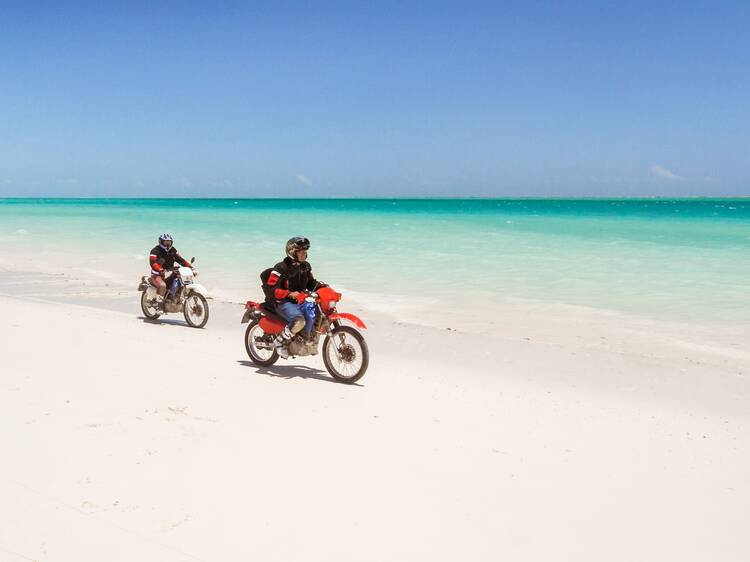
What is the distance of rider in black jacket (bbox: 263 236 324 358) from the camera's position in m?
6.89

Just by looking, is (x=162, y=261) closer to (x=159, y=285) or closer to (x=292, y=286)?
(x=159, y=285)

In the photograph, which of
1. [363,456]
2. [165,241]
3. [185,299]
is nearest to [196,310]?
[185,299]

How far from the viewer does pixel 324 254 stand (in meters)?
25.2

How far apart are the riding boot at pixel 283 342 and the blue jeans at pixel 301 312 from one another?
0.64ft

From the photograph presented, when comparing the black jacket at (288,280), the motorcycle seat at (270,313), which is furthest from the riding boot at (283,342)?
the black jacket at (288,280)

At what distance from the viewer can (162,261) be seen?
10844mm

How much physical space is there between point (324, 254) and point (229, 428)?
2030 cm

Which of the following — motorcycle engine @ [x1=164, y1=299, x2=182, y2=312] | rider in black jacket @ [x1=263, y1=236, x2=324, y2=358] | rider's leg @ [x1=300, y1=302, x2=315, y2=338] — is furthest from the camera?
motorcycle engine @ [x1=164, y1=299, x2=182, y2=312]

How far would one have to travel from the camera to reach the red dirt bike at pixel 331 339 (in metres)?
6.86

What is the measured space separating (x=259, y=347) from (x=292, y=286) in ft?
3.50

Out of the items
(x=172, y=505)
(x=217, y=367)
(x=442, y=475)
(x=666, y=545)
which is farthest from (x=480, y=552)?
(x=217, y=367)

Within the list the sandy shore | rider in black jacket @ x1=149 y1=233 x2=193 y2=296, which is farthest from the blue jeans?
rider in black jacket @ x1=149 y1=233 x2=193 y2=296

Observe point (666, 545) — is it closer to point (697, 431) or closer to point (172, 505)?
point (697, 431)

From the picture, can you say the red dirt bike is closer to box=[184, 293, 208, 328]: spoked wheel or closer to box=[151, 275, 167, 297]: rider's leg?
box=[184, 293, 208, 328]: spoked wheel
